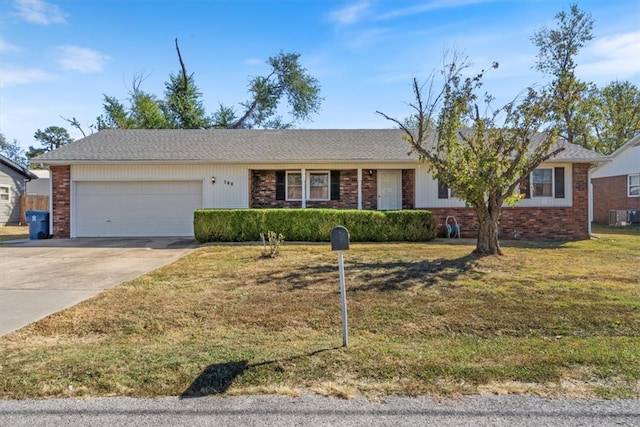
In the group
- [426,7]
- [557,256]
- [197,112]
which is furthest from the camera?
[197,112]

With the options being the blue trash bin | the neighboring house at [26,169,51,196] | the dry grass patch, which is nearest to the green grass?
the blue trash bin

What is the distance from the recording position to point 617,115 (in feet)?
99.9

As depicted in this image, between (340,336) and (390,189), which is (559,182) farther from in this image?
(340,336)

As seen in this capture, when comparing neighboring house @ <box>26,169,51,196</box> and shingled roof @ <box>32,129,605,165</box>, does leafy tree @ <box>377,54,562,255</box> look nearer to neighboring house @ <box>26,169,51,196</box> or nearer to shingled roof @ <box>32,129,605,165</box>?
shingled roof @ <box>32,129,605,165</box>

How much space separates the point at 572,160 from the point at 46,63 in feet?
65.7

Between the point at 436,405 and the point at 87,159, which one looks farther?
the point at 87,159

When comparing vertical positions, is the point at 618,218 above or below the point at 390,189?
below

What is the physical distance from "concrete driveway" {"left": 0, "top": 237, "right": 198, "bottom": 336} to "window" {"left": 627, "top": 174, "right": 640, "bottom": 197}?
76.6ft

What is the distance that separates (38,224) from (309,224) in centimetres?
974

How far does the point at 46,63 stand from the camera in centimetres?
1590

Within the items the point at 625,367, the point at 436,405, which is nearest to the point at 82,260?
the point at 436,405

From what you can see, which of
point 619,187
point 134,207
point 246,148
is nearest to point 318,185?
point 246,148

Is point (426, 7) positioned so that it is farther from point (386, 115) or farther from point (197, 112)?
point (197, 112)

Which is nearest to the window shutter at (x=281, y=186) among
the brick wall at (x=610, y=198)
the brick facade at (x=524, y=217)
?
the brick facade at (x=524, y=217)
